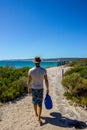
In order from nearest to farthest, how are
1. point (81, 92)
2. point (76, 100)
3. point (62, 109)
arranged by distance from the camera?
point (62, 109), point (76, 100), point (81, 92)

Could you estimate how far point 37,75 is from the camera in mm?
7516

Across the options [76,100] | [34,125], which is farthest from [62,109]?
[34,125]

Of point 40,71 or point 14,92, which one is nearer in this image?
point 40,71

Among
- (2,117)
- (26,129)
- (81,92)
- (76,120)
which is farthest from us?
(81,92)

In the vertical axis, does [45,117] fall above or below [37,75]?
below

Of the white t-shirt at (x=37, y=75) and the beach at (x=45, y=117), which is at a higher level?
the white t-shirt at (x=37, y=75)

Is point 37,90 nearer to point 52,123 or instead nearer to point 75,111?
point 52,123

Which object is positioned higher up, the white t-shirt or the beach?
the white t-shirt

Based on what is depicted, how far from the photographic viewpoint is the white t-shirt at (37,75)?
24.6ft

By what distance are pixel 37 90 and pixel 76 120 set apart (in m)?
1.72

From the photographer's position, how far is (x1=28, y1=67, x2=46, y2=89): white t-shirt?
7.48 m

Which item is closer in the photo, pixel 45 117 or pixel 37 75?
pixel 37 75

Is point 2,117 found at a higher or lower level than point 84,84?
lower

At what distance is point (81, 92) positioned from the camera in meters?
11.9
